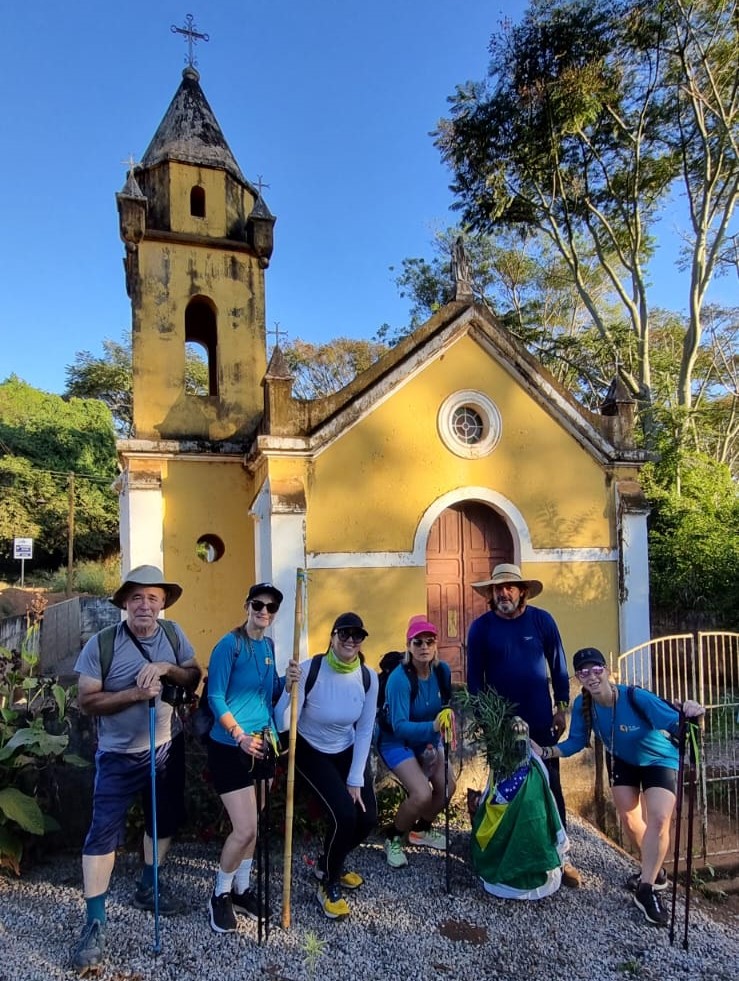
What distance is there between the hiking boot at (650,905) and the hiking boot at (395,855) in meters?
1.54

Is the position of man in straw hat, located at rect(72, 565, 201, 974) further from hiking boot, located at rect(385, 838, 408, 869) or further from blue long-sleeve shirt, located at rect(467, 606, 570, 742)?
blue long-sleeve shirt, located at rect(467, 606, 570, 742)

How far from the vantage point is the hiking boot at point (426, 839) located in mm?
4785

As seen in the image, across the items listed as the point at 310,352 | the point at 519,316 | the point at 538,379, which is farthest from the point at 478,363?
A: the point at 310,352

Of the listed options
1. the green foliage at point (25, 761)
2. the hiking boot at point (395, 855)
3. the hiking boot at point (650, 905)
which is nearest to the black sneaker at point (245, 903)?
the hiking boot at point (395, 855)

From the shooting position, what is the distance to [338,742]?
408 cm

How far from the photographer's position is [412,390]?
9.24m

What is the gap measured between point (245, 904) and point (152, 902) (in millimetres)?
560

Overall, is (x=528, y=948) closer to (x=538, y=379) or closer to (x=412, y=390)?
(x=412, y=390)

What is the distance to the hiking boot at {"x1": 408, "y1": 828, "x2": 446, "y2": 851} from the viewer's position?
4785mm

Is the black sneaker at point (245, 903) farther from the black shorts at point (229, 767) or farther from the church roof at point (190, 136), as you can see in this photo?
the church roof at point (190, 136)

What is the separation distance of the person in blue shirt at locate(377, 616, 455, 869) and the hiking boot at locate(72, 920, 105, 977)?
1.99 m

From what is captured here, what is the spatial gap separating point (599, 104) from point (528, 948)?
54.4ft

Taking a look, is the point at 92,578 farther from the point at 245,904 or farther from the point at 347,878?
the point at 245,904

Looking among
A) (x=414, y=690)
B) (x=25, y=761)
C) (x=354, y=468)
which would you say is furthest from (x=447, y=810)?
(x=354, y=468)
